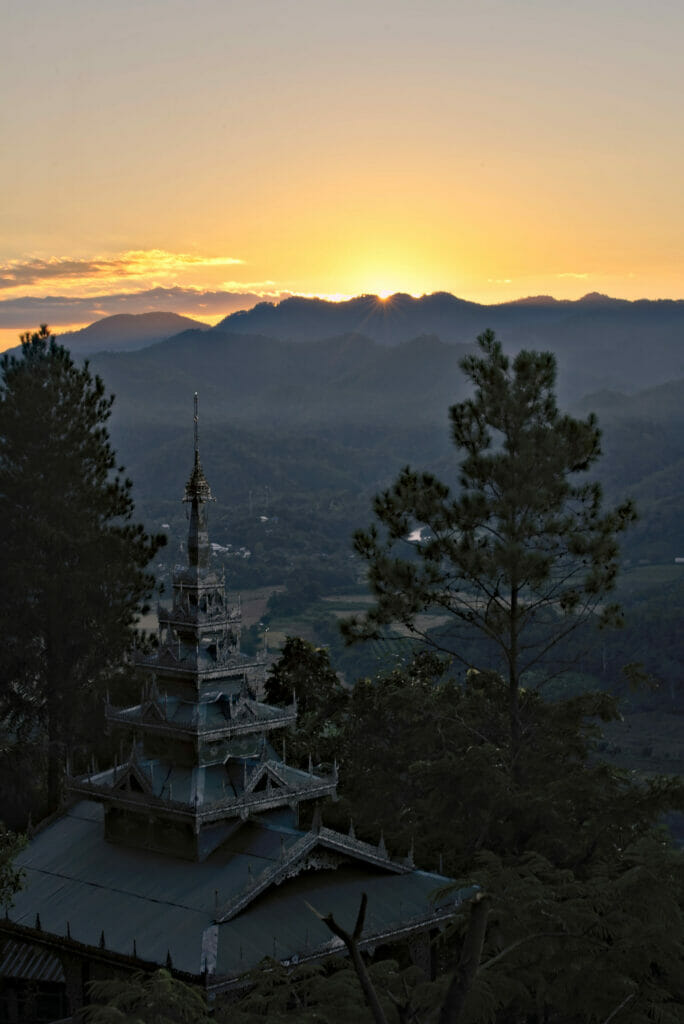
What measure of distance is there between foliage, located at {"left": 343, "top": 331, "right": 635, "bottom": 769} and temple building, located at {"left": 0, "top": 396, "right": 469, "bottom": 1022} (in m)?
7.34

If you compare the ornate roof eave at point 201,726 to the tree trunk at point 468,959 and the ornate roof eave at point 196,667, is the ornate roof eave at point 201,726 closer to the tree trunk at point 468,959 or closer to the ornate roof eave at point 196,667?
the ornate roof eave at point 196,667

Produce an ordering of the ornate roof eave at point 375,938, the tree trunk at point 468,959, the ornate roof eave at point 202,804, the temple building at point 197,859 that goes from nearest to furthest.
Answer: the tree trunk at point 468,959 → the ornate roof eave at point 375,938 → the temple building at point 197,859 → the ornate roof eave at point 202,804

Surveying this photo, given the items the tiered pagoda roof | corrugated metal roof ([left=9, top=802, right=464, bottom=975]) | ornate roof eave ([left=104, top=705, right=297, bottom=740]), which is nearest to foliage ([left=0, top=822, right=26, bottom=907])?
corrugated metal roof ([left=9, top=802, right=464, bottom=975])

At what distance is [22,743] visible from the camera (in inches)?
1468

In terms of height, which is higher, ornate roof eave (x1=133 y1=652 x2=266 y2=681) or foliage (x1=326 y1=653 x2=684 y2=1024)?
ornate roof eave (x1=133 y1=652 x2=266 y2=681)

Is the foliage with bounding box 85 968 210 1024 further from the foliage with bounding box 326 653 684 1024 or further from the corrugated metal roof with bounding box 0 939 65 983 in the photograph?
the corrugated metal roof with bounding box 0 939 65 983

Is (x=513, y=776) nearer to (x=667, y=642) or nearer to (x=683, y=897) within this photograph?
(x=683, y=897)

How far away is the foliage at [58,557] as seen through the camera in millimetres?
38312

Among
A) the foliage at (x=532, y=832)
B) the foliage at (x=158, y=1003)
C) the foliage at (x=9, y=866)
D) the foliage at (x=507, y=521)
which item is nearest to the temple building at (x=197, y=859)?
the foliage at (x=9, y=866)

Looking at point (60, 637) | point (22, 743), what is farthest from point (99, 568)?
point (22, 743)

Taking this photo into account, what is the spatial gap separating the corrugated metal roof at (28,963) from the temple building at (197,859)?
2 centimetres

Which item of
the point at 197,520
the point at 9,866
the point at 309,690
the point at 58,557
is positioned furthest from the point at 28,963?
the point at 309,690

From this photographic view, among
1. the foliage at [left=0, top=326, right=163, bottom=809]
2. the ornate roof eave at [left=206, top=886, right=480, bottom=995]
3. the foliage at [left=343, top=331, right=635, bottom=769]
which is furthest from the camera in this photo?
the foliage at [left=0, top=326, right=163, bottom=809]

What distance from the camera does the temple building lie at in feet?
67.2
